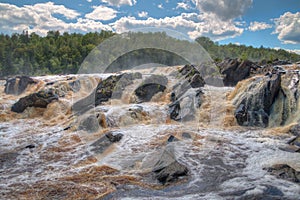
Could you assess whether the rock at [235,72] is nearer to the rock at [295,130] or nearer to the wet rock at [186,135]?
the rock at [295,130]

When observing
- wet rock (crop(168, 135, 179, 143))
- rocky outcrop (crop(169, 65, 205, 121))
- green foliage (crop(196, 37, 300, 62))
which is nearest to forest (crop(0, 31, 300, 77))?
Answer: green foliage (crop(196, 37, 300, 62))

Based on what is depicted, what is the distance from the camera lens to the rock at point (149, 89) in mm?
18981

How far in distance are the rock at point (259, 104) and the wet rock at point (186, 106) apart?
8.20 ft

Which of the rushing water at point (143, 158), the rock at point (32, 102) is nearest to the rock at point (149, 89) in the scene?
the rushing water at point (143, 158)

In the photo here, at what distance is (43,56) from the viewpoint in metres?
51.6

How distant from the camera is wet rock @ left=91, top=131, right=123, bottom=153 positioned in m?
10.8

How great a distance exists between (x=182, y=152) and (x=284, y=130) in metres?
5.28

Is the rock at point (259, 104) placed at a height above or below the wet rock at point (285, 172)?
above

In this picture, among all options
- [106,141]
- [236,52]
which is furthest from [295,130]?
[236,52]

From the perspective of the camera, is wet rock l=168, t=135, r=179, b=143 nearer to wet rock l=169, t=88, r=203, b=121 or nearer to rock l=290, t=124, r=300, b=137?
wet rock l=169, t=88, r=203, b=121

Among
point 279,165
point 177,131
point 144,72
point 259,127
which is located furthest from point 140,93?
point 279,165

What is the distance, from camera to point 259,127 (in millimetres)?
13117

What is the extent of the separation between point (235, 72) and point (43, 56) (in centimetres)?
4114

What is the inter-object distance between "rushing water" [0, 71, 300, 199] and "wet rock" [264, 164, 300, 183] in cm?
25
